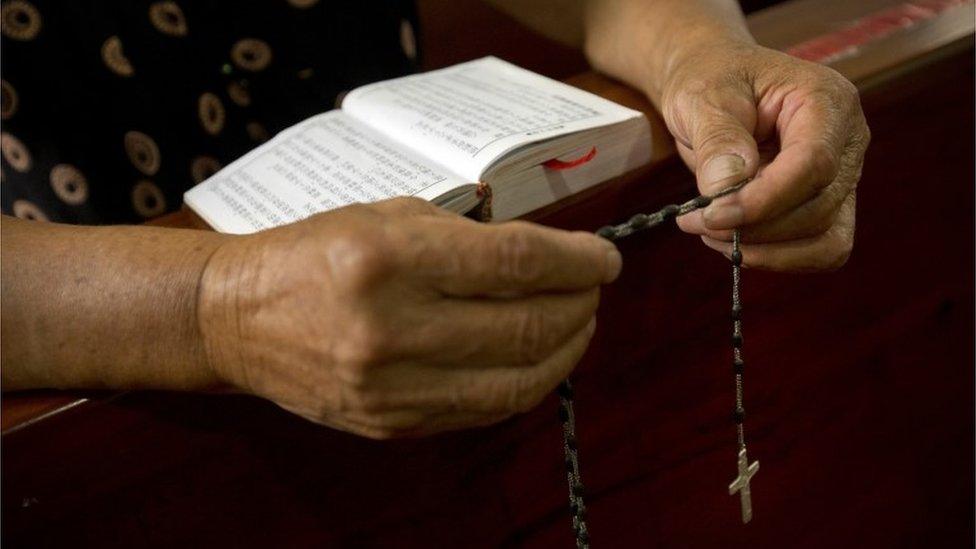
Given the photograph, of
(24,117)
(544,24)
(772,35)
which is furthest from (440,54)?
(24,117)

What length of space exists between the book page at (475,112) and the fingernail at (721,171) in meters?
0.17

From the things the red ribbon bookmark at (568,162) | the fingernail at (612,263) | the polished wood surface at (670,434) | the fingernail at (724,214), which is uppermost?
the fingernail at (612,263)

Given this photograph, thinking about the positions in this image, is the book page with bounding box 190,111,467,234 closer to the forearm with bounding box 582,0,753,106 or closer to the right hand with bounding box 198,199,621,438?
the right hand with bounding box 198,199,621,438

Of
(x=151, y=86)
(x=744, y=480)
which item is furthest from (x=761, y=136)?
(x=151, y=86)

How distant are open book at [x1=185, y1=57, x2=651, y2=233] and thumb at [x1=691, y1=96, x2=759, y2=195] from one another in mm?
119

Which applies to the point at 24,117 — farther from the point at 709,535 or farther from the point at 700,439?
the point at 709,535

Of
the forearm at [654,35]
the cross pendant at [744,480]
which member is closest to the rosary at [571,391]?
the cross pendant at [744,480]

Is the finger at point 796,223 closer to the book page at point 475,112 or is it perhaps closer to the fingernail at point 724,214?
the fingernail at point 724,214

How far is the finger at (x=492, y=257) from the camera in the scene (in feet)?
2.01

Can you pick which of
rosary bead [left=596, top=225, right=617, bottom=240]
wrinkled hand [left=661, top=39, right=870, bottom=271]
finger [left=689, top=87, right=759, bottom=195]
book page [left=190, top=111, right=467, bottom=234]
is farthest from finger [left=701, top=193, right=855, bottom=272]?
book page [left=190, top=111, right=467, bottom=234]

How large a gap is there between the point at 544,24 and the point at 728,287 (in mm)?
562

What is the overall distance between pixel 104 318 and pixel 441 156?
1.28 ft

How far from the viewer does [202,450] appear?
80cm

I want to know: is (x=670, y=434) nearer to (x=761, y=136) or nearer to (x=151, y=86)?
(x=761, y=136)
